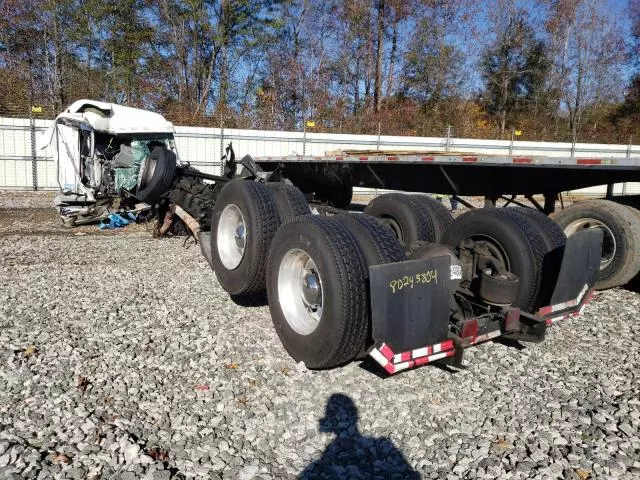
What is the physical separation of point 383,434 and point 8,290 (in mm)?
4463

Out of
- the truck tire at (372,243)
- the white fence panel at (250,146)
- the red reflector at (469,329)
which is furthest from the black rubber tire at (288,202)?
the white fence panel at (250,146)

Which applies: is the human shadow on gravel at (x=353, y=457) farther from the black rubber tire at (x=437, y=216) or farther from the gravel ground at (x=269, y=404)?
the black rubber tire at (x=437, y=216)

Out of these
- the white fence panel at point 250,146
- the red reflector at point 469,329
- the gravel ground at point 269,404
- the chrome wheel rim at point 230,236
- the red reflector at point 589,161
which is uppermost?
the white fence panel at point 250,146

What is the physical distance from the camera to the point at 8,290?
17.2 feet

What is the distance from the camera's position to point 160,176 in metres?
8.09

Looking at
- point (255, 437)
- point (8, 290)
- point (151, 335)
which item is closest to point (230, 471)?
point (255, 437)

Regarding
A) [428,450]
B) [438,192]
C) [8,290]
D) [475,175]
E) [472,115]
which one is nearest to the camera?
[428,450]

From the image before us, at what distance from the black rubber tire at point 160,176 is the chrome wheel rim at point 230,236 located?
3606mm

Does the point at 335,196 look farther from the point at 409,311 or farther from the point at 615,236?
the point at 409,311

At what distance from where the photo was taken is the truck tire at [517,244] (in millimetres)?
3566

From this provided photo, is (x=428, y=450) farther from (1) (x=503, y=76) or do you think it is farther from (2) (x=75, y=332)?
(1) (x=503, y=76)

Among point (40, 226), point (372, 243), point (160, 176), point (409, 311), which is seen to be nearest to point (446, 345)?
point (409, 311)

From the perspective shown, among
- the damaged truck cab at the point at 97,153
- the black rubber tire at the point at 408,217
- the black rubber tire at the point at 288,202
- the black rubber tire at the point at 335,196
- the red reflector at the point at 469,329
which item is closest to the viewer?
the red reflector at the point at 469,329

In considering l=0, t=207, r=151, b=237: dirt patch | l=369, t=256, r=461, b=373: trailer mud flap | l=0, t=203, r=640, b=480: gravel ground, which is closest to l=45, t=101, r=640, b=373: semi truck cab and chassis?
l=369, t=256, r=461, b=373: trailer mud flap
